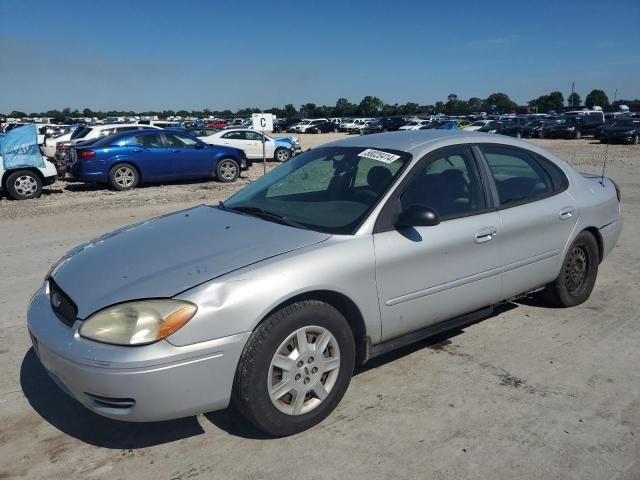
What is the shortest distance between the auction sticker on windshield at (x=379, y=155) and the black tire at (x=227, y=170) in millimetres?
11761

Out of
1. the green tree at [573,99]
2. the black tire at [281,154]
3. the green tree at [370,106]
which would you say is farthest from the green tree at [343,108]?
the black tire at [281,154]

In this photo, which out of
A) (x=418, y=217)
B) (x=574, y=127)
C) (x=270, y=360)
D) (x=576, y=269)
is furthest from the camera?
(x=574, y=127)

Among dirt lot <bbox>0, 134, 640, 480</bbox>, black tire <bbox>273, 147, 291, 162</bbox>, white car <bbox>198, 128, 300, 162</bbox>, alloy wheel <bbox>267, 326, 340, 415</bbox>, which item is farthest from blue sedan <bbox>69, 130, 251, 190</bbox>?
alloy wheel <bbox>267, 326, 340, 415</bbox>

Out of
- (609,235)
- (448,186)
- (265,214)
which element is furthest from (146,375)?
(609,235)

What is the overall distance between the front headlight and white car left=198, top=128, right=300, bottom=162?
59.2ft

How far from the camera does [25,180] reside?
12.4 m

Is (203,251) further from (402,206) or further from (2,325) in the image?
(2,325)

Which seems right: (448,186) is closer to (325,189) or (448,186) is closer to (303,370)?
(325,189)

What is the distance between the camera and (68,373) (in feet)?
8.93

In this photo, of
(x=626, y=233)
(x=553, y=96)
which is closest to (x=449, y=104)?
(x=553, y=96)

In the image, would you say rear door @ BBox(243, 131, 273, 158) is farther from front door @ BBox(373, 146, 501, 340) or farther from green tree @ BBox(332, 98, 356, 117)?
green tree @ BBox(332, 98, 356, 117)

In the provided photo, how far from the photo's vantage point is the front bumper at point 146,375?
257cm

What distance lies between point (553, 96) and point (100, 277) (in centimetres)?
12342

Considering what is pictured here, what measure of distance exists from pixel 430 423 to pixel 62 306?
210 cm
